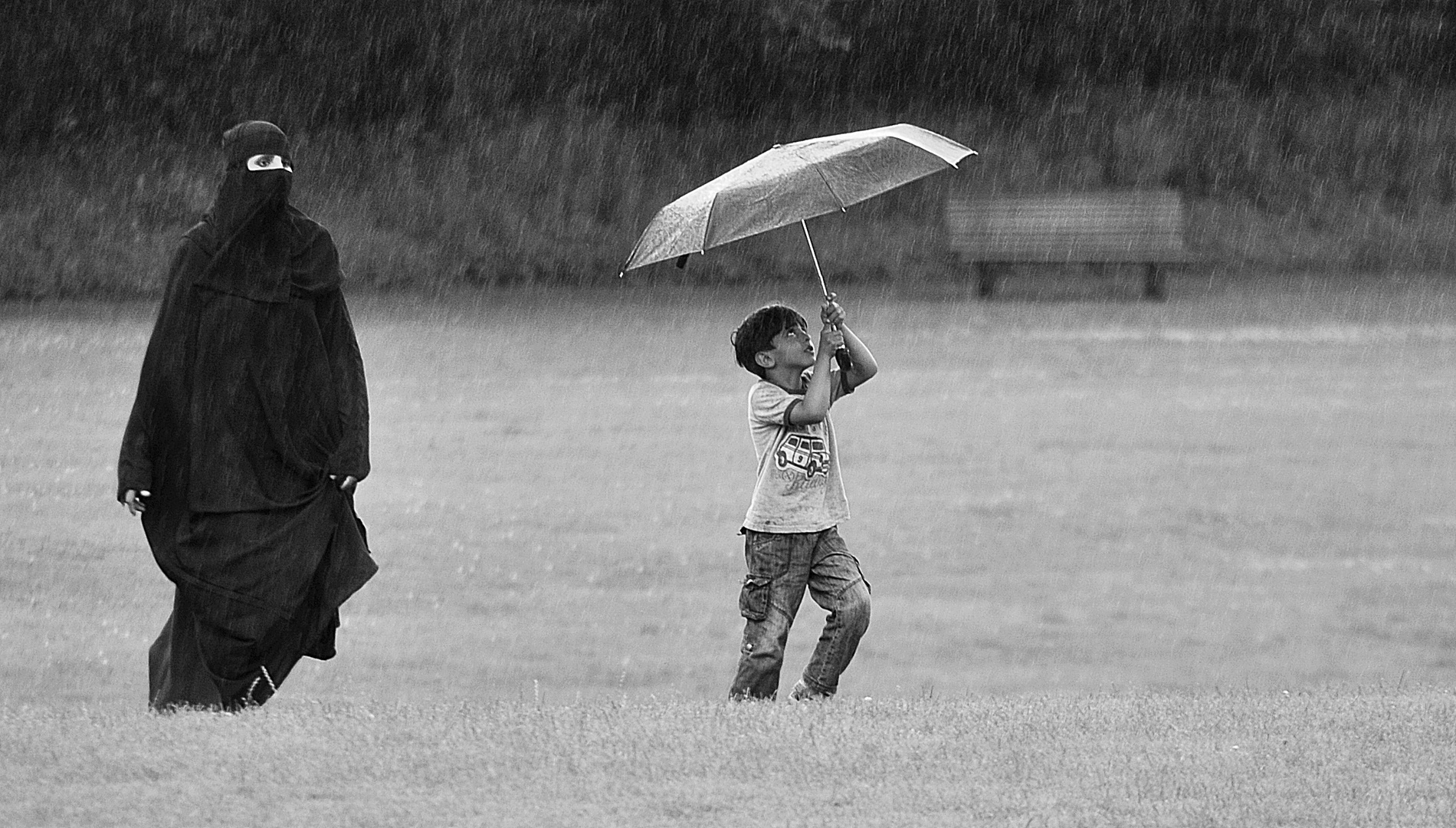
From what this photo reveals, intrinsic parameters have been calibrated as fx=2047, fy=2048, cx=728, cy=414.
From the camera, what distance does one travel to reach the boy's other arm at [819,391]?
5.80m

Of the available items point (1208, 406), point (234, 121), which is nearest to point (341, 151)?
point (234, 121)

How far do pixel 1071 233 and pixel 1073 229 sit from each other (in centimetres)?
7

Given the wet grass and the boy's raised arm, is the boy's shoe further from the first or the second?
the boy's raised arm

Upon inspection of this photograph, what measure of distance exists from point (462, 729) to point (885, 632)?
3.37 metres

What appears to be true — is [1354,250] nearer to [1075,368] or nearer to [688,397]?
[1075,368]

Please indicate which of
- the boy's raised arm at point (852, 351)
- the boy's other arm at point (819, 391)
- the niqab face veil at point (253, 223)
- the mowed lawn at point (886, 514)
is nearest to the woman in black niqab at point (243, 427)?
the niqab face veil at point (253, 223)

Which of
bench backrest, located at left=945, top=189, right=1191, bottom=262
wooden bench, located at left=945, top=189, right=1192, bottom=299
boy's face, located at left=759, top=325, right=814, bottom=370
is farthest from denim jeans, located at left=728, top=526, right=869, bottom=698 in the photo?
bench backrest, located at left=945, top=189, right=1191, bottom=262

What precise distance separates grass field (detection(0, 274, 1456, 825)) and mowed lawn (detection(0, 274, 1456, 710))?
33mm

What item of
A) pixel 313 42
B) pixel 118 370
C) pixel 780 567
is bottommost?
pixel 118 370

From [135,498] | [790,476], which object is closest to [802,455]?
[790,476]

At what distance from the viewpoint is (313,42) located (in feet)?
88.0

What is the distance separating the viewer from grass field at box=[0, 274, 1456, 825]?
4984 millimetres

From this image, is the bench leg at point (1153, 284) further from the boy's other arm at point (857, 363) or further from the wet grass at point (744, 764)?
the wet grass at point (744, 764)

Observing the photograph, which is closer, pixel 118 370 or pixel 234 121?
pixel 118 370
